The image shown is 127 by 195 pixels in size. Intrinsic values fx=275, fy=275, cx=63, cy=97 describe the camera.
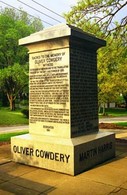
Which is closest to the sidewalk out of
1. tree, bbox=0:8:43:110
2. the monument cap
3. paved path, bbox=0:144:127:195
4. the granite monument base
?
paved path, bbox=0:144:127:195

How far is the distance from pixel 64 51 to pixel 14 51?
3977 cm

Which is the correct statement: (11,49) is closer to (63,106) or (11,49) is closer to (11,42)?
(11,42)

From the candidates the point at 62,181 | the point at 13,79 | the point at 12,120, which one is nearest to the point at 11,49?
the point at 13,79

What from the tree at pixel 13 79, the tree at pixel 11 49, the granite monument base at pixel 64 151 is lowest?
the granite monument base at pixel 64 151

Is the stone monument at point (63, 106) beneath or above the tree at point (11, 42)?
beneath

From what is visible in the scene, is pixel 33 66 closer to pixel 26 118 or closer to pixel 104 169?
Answer: pixel 104 169

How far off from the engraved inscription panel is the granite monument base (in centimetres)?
46

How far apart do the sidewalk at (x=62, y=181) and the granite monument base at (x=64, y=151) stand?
184mm

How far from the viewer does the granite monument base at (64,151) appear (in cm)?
657

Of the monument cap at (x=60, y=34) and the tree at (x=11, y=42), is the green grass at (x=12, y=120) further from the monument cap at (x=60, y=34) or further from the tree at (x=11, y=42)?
the monument cap at (x=60, y=34)

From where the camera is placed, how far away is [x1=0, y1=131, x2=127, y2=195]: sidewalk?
5.40 meters

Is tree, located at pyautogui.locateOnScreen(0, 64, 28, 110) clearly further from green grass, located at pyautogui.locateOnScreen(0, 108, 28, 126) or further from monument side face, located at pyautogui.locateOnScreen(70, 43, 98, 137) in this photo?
monument side face, located at pyautogui.locateOnScreen(70, 43, 98, 137)

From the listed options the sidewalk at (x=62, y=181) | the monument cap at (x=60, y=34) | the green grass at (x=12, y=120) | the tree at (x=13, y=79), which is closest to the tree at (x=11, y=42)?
the tree at (x=13, y=79)

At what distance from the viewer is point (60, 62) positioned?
739 cm
